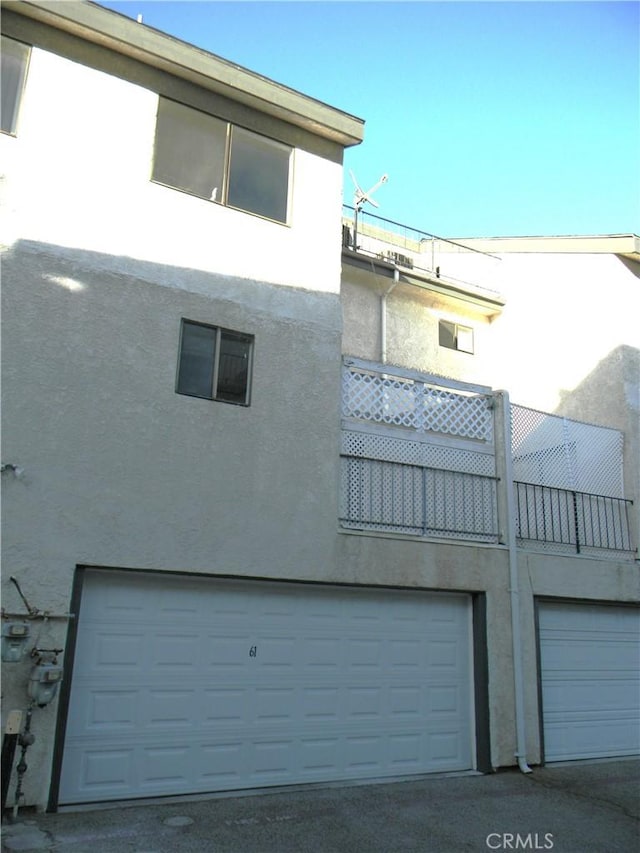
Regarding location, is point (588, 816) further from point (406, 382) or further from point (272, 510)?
point (406, 382)

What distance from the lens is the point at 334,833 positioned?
20.7ft

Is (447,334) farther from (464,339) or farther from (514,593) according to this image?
(514,593)

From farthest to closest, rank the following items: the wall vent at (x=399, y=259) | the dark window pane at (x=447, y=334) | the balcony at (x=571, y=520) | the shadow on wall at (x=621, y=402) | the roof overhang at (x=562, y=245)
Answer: the dark window pane at (x=447, y=334)
the wall vent at (x=399, y=259)
the roof overhang at (x=562, y=245)
the shadow on wall at (x=621, y=402)
the balcony at (x=571, y=520)

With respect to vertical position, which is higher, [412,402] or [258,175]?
[258,175]

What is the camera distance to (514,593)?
9.38 m

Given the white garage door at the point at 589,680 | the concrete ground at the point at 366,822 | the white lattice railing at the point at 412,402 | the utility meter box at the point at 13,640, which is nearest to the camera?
the concrete ground at the point at 366,822

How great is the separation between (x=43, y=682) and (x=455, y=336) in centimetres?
1018

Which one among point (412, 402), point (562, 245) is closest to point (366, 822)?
point (412, 402)

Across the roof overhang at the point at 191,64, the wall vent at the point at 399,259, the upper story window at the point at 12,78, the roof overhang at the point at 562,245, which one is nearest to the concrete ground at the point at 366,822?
the upper story window at the point at 12,78

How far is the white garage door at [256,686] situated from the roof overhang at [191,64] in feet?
19.1

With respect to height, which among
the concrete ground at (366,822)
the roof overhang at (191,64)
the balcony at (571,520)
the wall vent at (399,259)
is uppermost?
the wall vent at (399,259)

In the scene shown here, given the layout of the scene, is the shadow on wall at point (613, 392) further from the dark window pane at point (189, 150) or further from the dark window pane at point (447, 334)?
the dark window pane at point (189, 150)

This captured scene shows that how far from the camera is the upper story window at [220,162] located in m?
8.46

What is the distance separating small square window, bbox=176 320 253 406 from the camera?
8.00 metres
